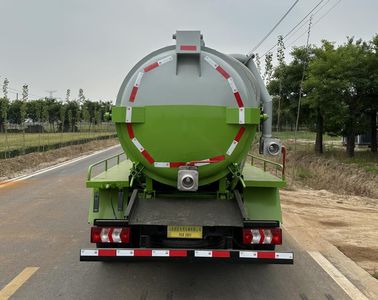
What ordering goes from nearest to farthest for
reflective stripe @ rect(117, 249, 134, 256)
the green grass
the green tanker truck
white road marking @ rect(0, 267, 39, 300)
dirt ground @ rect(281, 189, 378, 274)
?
1. reflective stripe @ rect(117, 249, 134, 256)
2. the green tanker truck
3. white road marking @ rect(0, 267, 39, 300)
4. dirt ground @ rect(281, 189, 378, 274)
5. the green grass

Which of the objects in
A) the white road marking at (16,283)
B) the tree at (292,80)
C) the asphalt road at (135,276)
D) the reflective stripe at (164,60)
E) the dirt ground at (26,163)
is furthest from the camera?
the tree at (292,80)

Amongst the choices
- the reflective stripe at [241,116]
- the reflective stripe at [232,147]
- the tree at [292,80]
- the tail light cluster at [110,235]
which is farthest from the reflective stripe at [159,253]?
the tree at [292,80]

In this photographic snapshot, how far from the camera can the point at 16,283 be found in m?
5.06

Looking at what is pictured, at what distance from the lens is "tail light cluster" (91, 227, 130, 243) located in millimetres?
4605

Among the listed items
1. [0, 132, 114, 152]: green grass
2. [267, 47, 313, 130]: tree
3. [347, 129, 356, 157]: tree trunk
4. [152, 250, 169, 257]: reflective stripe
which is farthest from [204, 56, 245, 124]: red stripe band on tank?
[267, 47, 313, 130]: tree

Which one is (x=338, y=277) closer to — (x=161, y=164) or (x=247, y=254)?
(x=247, y=254)

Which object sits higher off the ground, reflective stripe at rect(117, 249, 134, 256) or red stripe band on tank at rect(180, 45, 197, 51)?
red stripe band on tank at rect(180, 45, 197, 51)

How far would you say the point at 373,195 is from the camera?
1534 cm

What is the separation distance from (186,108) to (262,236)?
158 centimetres

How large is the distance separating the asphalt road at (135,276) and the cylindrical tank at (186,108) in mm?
1430

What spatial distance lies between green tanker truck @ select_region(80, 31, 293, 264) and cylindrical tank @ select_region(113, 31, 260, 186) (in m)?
0.01

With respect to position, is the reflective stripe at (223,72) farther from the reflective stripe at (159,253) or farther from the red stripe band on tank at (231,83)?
the reflective stripe at (159,253)

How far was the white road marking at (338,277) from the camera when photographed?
4809 mm

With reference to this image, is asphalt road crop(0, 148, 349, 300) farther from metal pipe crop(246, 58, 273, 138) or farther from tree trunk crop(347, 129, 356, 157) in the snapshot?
tree trunk crop(347, 129, 356, 157)
